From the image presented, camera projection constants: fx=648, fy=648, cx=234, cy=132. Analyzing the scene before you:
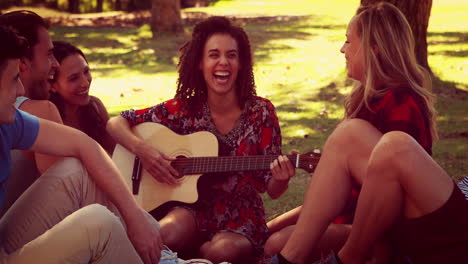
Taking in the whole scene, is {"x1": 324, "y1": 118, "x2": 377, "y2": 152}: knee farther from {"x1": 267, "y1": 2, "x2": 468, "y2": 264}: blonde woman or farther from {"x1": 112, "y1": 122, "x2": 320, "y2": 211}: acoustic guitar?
{"x1": 112, "y1": 122, "x2": 320, "y2": 211}: acoustic guitar

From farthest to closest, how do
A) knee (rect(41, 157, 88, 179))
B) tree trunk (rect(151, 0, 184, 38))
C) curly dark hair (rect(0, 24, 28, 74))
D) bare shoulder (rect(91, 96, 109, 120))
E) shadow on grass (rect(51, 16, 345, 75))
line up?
tree trunk (rect(151, 0, 184, 38)) → shadow on grass (rect(51, 16, 345, 75)) → bare shoulder (rect(91, 96, 109, 120)) → knee (rect(41, 157, 88, 179)) → curly dark hair (rect(0, 24, 28, 74))

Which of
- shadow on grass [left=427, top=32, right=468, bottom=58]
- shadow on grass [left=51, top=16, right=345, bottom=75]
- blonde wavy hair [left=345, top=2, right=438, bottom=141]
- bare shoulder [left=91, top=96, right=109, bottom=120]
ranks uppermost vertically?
blonde wavy hair [left=345, top=2, right=438, bottom=141]

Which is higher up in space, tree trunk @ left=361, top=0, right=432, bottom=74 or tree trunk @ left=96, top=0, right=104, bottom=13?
tree trunk @ left=361, top=0, right=432, bottom=74

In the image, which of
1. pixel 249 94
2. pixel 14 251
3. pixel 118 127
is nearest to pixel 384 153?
pixel 249 94

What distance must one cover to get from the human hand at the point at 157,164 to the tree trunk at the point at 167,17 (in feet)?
33.7

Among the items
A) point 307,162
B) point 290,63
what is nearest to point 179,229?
point 307,162

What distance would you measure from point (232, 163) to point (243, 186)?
172mm

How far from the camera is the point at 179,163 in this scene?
434 centimetres

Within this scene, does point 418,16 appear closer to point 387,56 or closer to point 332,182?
point 387,56

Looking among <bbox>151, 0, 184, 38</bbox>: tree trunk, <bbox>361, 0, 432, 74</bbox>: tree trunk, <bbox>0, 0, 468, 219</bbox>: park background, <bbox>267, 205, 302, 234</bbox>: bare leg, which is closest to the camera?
<bbox>267, 205, 302, 234</bbox>: bare leg

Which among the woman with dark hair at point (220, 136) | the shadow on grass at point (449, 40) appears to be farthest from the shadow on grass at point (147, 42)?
the woman with dark hair at point (220, 136)

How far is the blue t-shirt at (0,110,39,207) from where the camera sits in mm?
2949

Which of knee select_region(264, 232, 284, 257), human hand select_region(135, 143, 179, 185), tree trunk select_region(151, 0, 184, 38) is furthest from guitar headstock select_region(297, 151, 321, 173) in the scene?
tree trunk select_region(151, 0, 184, 38)

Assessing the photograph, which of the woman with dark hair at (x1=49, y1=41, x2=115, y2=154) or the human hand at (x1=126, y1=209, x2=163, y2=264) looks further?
the woman with dark hair at (x1=49, y1=41, x2=115, y2=154)
